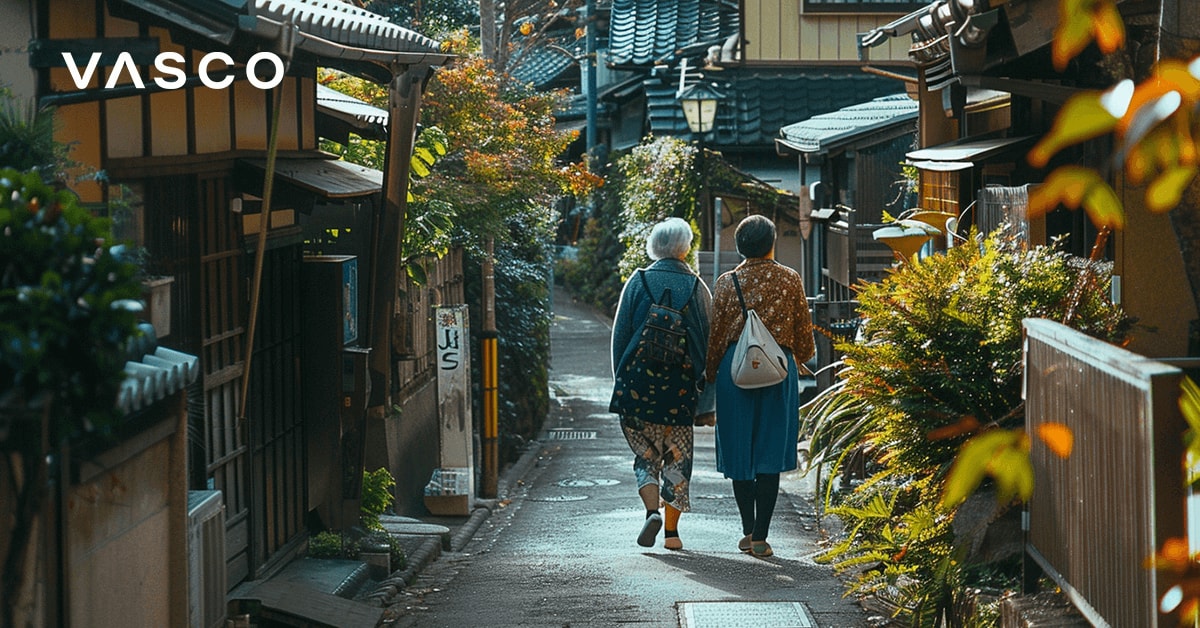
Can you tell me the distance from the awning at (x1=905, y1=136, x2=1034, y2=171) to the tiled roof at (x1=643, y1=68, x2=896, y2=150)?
13878mm

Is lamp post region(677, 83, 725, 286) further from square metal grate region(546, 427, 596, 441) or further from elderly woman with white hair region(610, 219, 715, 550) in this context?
elderly woman with white hair region(610, 219, 715, 550)

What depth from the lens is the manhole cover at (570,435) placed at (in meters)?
19.5

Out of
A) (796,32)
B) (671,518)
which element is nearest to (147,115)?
(671,518)

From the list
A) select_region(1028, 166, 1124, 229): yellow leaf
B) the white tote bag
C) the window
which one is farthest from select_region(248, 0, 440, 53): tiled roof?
the window

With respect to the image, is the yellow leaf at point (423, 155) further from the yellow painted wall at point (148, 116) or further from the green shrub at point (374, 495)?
the green shrub at point (374, 495)

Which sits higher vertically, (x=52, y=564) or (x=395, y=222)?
(x=395, y=222)

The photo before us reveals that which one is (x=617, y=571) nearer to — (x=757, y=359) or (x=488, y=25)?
(x=757, y=359)

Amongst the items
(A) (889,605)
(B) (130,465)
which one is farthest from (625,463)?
(B) (130,465)

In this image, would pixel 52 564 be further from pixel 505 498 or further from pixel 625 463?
pixel 625 463

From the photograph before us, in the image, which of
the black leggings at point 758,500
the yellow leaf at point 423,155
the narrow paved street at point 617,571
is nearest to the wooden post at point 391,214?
the narrow paved street at point 617,571

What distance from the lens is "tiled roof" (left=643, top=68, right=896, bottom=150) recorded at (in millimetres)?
23953

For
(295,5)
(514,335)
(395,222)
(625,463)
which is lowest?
(625,463)

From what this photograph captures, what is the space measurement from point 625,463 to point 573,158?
20994 mm

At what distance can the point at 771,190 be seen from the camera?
71.7 ft
